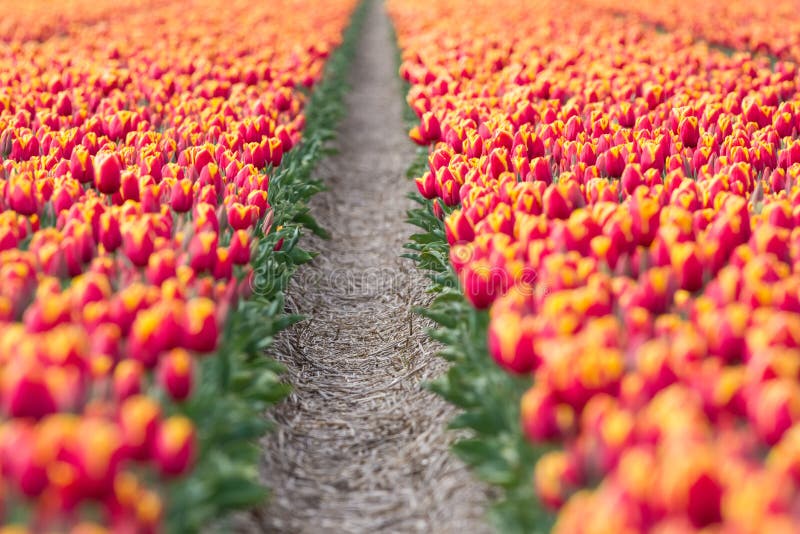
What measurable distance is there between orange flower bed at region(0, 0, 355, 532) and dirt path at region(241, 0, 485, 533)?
888 mm

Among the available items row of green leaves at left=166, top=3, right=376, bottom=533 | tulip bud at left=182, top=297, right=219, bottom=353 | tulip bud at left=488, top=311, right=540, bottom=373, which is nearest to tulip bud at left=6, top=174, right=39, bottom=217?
row of green leaves at left=166, top=3, right=376, bottom=533

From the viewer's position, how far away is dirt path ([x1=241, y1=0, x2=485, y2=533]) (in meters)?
3.43

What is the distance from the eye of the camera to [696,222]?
3508 millimetres

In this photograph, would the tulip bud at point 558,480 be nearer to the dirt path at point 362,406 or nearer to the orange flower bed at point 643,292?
the orange flower bed at point 643,292

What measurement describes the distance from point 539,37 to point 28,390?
982cm

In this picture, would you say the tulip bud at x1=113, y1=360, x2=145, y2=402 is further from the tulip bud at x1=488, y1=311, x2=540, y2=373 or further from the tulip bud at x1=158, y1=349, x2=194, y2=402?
the tulip bud at x1=488, y1=311, x2=540, y2=373

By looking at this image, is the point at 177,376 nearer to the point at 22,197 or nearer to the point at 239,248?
the point at 239,248

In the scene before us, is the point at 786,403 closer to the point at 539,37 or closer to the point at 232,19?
the point at 539,37

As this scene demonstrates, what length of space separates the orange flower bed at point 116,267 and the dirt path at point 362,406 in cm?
89

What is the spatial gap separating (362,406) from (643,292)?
2.07 m

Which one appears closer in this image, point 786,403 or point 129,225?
point 786,403

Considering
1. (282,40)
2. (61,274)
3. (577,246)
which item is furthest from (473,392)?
(282,40)

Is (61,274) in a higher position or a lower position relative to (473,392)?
higher

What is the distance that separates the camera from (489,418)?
3.01 m
